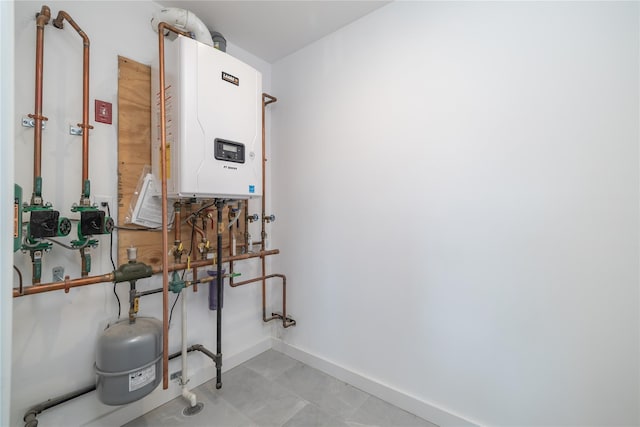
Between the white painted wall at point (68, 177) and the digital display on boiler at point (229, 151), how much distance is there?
0.64 metres

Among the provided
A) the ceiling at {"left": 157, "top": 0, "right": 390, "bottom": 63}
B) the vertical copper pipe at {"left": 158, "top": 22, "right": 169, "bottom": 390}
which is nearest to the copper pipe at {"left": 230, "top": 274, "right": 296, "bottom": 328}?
the vertical copper pipe at {"left": 158, "top": 22, "right": 169, "bottom": 390}

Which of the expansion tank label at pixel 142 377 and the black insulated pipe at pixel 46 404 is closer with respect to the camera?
the black insulated pipe at pixel 46 404

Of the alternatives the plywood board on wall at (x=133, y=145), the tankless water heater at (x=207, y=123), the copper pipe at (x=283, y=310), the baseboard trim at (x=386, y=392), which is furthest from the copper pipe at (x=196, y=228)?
the baseboard trim at (x=386, y=392)

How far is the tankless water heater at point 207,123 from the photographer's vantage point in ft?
4.81

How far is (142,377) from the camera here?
1387 mm

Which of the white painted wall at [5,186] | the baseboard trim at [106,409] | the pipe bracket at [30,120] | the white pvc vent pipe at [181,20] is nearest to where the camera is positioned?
the white painted wall at [5,186]

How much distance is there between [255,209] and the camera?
244 cm

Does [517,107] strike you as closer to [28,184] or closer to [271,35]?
[271,35]

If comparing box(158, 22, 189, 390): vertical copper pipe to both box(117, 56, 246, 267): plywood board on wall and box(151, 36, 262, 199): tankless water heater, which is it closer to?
box(151, 36, 262, 199): tankless water heater

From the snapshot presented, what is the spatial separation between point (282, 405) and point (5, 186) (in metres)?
1.88

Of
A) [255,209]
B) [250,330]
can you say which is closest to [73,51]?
[255,209]

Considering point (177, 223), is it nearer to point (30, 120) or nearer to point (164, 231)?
point (164, 231)

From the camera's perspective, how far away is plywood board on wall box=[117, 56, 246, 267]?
162 cm

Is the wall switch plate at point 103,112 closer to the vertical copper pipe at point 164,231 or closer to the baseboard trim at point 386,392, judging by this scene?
the vertical copper pipe at point 164,231
